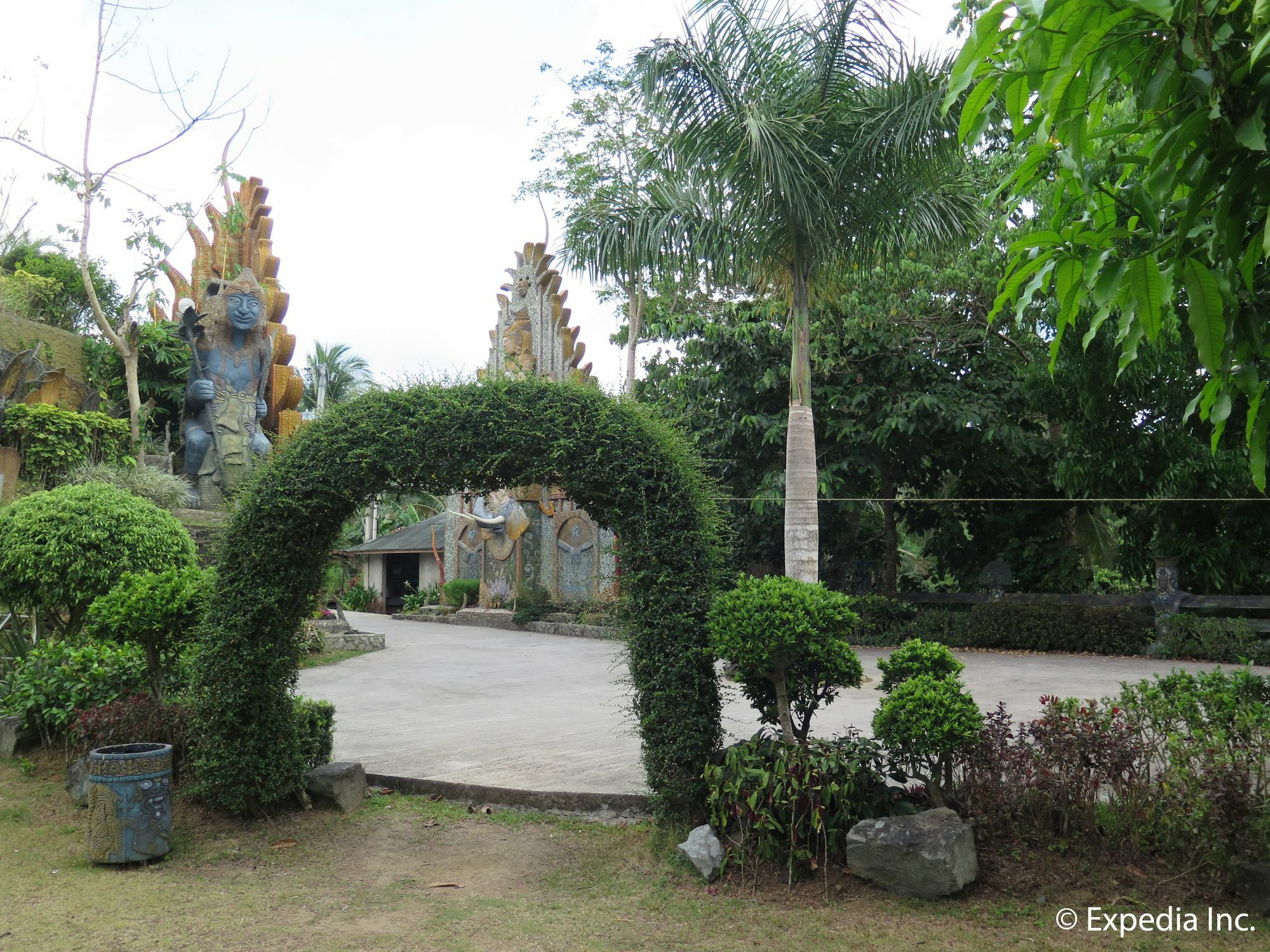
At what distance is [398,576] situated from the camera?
35.2 metres

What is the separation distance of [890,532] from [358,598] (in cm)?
1982

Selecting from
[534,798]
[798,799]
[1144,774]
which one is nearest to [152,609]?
[534,798]

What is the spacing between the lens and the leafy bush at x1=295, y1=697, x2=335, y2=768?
7.00 meters

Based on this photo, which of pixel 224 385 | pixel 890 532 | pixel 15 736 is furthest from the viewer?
pixel 890 532

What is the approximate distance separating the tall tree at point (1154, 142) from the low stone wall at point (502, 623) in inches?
644

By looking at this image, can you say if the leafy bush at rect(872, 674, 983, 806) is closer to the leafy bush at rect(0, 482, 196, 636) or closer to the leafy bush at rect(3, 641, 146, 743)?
the leafy bush at rect(3, 641, 146, 743)

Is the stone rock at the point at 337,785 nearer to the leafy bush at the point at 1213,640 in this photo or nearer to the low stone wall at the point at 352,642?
the low stone wall at the point at 352,642

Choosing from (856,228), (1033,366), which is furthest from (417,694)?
(1033,366)

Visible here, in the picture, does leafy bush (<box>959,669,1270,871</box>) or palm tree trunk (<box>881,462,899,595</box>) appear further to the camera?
palm tree trunk (<box>881,462,899,595</box>)

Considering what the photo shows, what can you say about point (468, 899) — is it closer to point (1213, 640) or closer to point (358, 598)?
point (1213, 640)

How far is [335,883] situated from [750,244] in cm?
842

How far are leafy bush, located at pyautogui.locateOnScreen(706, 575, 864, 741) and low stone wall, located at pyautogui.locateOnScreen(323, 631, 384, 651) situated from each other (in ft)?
42.5

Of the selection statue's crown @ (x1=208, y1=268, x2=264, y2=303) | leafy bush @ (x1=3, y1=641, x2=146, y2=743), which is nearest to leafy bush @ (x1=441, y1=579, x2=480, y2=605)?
statue's crown @ (x1=208, y1=268, x2=264, y2=303)

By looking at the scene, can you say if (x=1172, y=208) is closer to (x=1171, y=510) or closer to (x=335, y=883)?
(x=335, y=883)
